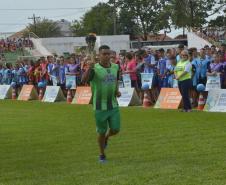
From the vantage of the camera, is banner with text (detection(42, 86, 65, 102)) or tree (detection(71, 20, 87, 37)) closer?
banner with text (detection(42, 86, 65, 102))

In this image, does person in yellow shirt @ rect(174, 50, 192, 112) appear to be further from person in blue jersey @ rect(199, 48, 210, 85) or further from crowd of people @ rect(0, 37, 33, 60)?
crowd of people @ rect(0, 37, 33, 60)

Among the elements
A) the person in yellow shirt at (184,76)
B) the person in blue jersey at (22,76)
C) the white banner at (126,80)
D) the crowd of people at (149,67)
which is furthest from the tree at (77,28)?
the person in yellow shirt at (184,76)

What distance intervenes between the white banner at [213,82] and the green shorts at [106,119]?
8777 mm

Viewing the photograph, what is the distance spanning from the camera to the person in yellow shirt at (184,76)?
57.9 feet

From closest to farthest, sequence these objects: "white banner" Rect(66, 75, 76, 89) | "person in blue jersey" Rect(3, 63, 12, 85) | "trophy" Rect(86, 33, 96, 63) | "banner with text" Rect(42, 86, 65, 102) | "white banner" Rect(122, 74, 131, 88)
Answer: "trophy" Rect(86, 33, 96, 63)
"white banner" Rect(122, 74, 131, 88)
"white banner" Rect(66, 75, 76, 89)
"banner with text" Rect(42, 86, 65, 102)
"person in blue jersey" Rect(3, 63, 12, 85)

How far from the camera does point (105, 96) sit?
33.0 feet

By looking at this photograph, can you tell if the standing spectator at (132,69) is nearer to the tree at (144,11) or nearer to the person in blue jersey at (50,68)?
the person in blue jersey at (50,68)

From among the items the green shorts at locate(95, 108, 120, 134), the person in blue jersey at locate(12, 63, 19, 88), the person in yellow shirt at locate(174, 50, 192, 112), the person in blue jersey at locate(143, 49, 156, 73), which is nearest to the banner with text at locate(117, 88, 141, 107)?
the person in blue jersey at locate(143, 49, 156, 73)

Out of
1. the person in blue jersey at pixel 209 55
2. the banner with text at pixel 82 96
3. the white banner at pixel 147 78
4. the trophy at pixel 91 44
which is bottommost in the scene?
the banner with text at pixel 82 96

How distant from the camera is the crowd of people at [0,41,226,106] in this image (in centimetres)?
1848

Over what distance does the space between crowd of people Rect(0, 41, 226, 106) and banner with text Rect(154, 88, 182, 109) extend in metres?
0.52

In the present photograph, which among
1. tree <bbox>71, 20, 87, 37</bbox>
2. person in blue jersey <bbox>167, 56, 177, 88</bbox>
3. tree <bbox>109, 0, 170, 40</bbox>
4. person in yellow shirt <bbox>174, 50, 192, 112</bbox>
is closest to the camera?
person in yellow shirt <bbox>174, 50, 192, 112</bbox>

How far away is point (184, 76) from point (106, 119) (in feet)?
26.3

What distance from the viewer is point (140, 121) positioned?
1599cm
